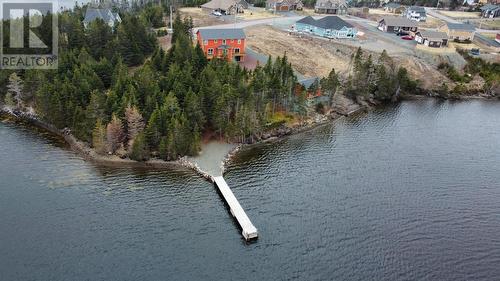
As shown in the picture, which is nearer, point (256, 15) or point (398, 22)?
point (398, 22)

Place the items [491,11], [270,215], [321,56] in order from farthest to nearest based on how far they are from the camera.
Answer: [491,11] < [321,56] < [270,215]

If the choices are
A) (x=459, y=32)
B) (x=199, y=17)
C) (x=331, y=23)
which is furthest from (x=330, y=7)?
(x=199, y=17)

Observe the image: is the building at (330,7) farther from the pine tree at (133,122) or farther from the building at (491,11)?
the pine tree at (133,122)

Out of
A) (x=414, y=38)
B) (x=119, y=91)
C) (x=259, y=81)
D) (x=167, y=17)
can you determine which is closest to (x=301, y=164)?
(x=259, y=81)

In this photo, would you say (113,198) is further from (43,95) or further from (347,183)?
(347,183)

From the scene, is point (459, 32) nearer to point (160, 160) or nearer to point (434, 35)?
point (434, 35)
